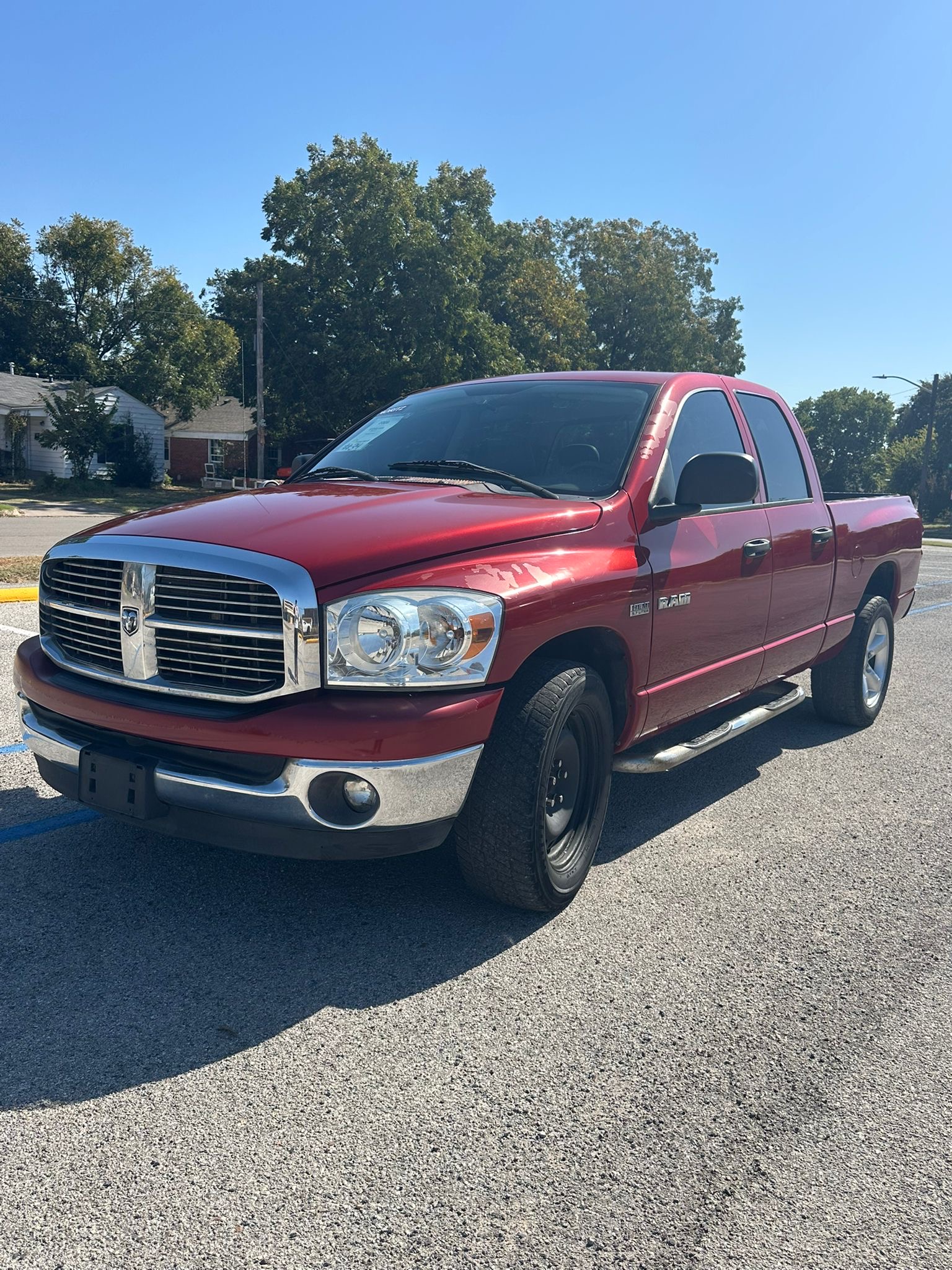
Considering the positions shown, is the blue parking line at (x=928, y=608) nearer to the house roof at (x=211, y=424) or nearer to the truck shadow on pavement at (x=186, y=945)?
the truck shadow on pavement at (x=186, y=945)

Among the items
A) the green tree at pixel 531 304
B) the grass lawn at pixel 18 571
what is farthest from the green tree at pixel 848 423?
the grass lawn at pixel 18 571

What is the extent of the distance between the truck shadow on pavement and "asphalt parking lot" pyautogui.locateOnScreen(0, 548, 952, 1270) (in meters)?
0.01

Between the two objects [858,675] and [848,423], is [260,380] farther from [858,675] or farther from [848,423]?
[848,423]

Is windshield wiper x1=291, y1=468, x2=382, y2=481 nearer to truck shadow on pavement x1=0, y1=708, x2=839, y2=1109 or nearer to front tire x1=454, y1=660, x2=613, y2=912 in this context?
front tire x1=454, y1=660, x2=613, y2=912

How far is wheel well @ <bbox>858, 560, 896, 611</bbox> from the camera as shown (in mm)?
6594

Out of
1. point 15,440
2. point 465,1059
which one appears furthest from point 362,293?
point 465,1059

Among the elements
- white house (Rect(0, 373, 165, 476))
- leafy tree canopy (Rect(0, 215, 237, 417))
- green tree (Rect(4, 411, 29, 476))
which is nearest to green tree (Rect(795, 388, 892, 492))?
leafy tree canopy (Rect(0, 215, 237, 417))

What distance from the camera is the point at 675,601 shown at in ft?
13.0

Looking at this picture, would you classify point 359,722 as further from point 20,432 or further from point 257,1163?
point 20,432

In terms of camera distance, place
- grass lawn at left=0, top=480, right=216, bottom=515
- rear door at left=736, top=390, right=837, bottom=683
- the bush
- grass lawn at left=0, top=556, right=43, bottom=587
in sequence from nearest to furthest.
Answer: rear door at left=736, top=390, right=837, bottom=683 < grass lawn at left=0, top=556, right=43, bottom=587 < grass lawn at left=0, top=480, right=216, bottom=515 < the bush

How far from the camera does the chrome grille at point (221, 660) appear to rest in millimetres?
2922

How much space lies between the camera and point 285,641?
2873 millimetres

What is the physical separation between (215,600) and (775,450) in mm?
3436

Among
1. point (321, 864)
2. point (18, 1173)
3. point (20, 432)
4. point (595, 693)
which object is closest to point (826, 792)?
point (595, 693)
